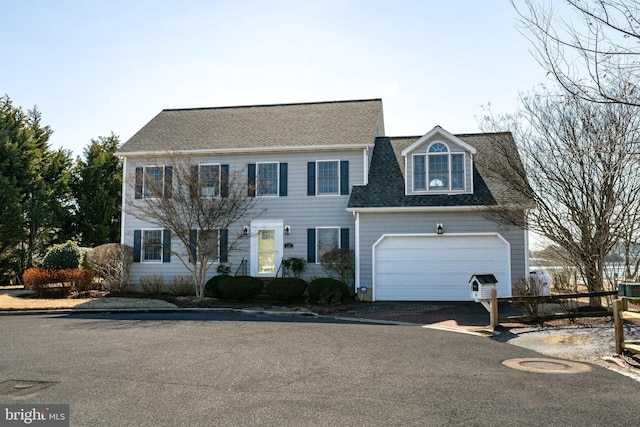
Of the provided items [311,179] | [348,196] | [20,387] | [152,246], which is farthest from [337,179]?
[20,387]

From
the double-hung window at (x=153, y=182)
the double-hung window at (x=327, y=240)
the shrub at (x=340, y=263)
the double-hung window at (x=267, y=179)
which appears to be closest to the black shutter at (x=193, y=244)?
the double-hung window at (x=153, y=182)

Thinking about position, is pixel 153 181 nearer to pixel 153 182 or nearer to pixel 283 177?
pixel 153 182

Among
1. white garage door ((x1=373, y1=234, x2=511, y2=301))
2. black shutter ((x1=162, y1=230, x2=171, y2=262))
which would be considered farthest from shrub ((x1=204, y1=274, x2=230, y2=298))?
white garage door ((x1=373, y1=234, x2=511, y2=301))

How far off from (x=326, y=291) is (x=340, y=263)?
79.0 inches

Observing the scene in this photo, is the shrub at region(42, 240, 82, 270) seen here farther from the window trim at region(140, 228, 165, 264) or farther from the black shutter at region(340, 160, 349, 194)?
the black shutter at region(340, 160, 349, 194)

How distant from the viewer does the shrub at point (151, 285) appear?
67.6 feet

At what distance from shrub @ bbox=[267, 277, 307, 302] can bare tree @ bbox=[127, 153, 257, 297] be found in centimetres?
279

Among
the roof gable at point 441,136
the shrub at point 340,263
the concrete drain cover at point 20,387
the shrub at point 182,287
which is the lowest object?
the concrete drain cover at point 20,387

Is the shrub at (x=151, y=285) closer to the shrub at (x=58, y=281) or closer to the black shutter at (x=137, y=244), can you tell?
the black shutter at (x=137, y=244)

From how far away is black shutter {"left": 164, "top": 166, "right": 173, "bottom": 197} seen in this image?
→ 758 inches

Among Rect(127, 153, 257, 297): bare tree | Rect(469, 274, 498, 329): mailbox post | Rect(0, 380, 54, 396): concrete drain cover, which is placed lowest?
Rect(0, 380, 54, 396): concrete drain cover

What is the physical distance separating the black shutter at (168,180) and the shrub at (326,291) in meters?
6.36

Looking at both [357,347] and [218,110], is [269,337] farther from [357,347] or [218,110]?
[218,110]

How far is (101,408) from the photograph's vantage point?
5871 mm
